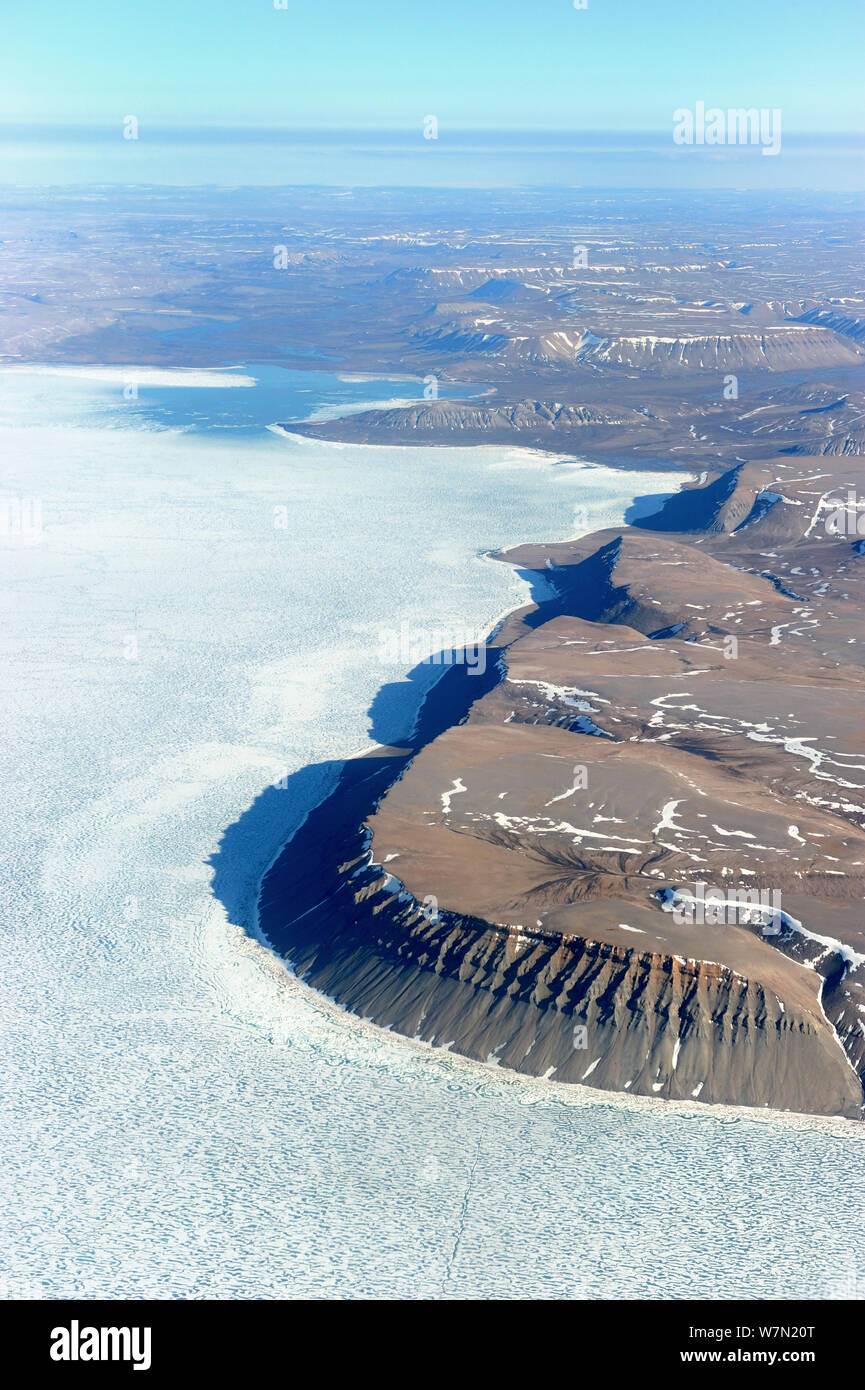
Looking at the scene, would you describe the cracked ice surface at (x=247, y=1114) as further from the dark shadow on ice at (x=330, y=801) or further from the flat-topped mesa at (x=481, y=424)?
the flat-topped mesa at (x=481, y=424)

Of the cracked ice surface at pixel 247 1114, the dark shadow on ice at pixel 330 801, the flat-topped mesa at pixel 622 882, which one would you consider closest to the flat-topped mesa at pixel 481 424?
the dark shadow on ice at pixel 330 801

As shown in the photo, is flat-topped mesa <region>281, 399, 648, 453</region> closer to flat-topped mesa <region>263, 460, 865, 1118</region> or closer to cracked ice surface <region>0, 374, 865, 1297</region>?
cracked ice surface <region>0, 374, 865, 1297</region>

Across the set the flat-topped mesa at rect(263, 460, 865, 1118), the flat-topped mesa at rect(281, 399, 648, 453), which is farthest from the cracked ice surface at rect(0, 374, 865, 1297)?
the flat-topped mesa at rect(281, 399, 648, 453)

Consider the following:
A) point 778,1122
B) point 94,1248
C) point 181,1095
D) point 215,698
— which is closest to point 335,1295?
point 94,1248

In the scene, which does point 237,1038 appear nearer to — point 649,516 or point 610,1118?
point 610,1118

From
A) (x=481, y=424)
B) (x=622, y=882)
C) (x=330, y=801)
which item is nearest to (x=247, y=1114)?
(x=622, y=882)

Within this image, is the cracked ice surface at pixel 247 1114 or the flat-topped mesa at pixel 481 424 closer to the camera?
the cracked ice surface at pixel 247 1114
